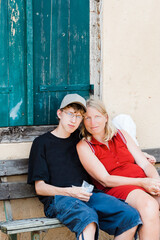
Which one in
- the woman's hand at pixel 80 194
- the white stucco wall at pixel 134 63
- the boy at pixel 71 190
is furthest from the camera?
the white stucco wall at pixel 134 63

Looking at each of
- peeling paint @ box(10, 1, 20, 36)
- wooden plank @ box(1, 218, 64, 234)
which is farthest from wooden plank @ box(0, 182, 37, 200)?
peeling paint @ box(10, 1, 20, 36)

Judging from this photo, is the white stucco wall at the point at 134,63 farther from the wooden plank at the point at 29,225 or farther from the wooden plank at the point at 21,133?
the wooden plank at the point at 29,225

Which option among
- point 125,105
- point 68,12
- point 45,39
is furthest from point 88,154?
point 68,12

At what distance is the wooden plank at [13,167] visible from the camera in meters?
3.50

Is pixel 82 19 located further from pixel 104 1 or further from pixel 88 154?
pixel 88 154

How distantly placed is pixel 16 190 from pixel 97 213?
0.82 meters

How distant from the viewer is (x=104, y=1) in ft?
12.8

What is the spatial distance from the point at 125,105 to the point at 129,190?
3.68 feet

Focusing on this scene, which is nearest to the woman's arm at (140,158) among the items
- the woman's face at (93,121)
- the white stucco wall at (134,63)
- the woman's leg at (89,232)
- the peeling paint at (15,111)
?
the woman's face at (93,121)

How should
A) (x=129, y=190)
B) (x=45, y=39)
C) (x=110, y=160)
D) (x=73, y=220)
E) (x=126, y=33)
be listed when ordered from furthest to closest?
(x=126, y=33)
(x=45, y=39)
(x=110, y=160)
(x=129, y=190)
(x=73, y=220)

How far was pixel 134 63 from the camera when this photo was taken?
13.3 feet

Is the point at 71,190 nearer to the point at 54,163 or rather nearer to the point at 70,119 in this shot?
the point at 54,163

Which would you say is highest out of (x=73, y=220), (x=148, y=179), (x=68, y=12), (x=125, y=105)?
(x=68, y=12)

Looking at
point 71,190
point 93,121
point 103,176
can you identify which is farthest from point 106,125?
point 71,190
